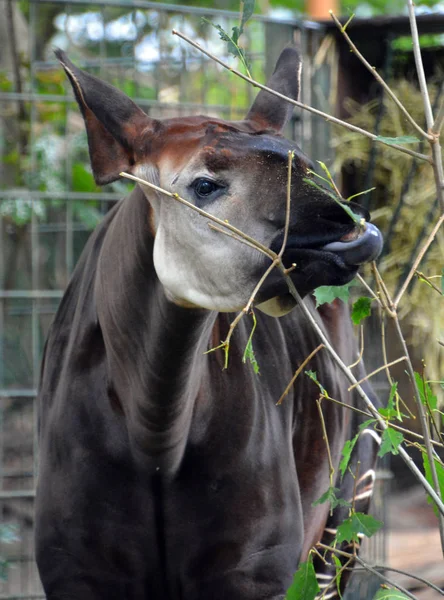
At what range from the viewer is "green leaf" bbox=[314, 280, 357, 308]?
170 cm

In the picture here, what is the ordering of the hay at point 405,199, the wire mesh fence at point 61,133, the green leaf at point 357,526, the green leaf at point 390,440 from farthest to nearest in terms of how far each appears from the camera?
the hay at point 405,199 → the wire mesh fence at point 61,133 → the green leaf at point 357,526 → the green leaf at point 390,440

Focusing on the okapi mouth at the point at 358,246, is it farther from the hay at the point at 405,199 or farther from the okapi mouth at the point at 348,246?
the hay at the point at 405,199

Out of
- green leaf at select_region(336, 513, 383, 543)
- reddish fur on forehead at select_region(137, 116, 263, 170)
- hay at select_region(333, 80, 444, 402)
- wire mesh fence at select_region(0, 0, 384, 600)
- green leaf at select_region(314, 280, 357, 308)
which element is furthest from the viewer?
hay at select_region(333, 80, 444, 402)

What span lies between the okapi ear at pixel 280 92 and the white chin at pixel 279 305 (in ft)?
1.42

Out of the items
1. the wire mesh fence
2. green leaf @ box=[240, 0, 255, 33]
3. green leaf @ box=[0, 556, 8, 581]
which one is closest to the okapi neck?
green leaf @ box=[240, 0, 255, 33]

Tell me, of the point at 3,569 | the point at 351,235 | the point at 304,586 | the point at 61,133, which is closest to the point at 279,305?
the point at 351,235

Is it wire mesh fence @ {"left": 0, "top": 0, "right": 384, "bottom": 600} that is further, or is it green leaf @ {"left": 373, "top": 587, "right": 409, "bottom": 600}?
wire mesh fence @ {"left": 0, "top": 0, "right": 384, "bottom": 600}

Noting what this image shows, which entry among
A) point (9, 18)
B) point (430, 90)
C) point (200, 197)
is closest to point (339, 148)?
point (430, 90)

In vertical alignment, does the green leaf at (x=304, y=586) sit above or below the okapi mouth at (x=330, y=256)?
below

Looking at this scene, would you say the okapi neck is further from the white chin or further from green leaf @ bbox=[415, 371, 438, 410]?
green leaf @ bbox=[415, 371, 438, 410]

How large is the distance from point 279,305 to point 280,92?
701mm

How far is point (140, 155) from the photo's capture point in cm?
203

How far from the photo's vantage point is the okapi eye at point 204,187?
183 cm

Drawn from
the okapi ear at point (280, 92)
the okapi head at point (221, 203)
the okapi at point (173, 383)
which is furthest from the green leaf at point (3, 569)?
the okapi ear at point (280, 92)
